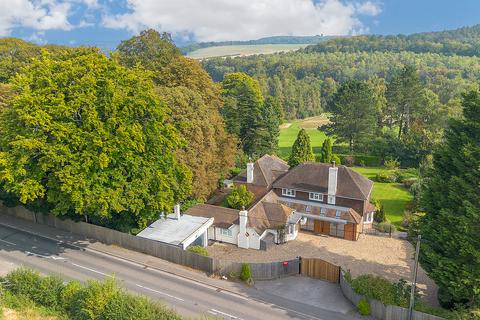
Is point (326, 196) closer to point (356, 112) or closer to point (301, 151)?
point (301, 151)

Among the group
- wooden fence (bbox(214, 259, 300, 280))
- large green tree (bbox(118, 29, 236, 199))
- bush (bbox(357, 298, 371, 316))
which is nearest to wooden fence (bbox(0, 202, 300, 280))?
wooden fence (bbox(214, 259, 300, 280))

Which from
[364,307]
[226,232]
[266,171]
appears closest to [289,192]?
[266,171]

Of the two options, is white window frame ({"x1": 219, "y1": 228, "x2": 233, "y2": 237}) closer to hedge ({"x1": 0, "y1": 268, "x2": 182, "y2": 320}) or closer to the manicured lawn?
hedge ({"x1": 0, "y1": 268, "x2": 182, "y2": 320})

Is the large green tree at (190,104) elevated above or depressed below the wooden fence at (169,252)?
above

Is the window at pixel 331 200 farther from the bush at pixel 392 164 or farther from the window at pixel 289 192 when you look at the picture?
the bush at pixel 392 164

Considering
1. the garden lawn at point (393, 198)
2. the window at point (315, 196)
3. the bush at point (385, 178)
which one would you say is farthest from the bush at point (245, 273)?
the bush at point (385, 178)

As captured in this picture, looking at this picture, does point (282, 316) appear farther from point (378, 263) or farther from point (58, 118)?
point (58, 118)

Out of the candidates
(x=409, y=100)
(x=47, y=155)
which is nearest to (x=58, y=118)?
(x=47, y=155)
